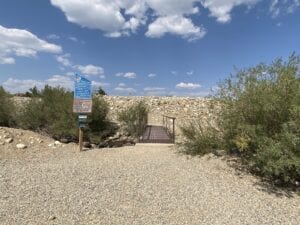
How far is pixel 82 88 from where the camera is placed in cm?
1079

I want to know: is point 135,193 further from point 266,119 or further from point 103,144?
point 103,144

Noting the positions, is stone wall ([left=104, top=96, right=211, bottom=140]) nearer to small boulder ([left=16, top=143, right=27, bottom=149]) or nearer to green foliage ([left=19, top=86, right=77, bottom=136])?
green foliage ([left=19, top=86, right=77, bottom=136])

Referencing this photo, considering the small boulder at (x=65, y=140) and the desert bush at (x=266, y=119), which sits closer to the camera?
the desert bush at (x=266, y=119)

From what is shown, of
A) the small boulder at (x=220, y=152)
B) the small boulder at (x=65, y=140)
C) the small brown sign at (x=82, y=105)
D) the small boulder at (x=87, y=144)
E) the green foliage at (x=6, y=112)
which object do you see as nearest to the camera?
the small boulder at (x=220, y=152)

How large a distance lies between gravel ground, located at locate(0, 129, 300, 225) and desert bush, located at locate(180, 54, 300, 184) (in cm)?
62

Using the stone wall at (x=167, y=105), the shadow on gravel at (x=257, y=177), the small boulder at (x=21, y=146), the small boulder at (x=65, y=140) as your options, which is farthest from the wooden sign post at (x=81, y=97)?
the stone wall at (x=167, y=105)

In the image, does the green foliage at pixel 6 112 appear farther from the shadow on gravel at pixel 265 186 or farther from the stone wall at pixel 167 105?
the shadow on gravel at pixel 265 186

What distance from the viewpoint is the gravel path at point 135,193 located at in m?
5.32

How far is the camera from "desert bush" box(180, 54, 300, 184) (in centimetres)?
664

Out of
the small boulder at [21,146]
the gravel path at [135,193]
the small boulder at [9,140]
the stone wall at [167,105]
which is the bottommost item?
the gravel path at [135,193]

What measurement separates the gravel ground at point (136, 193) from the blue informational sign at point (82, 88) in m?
2.41

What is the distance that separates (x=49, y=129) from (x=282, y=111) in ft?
35.1

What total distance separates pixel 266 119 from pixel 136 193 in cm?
352

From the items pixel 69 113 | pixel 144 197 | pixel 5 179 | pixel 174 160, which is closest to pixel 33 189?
pixel 5 179
